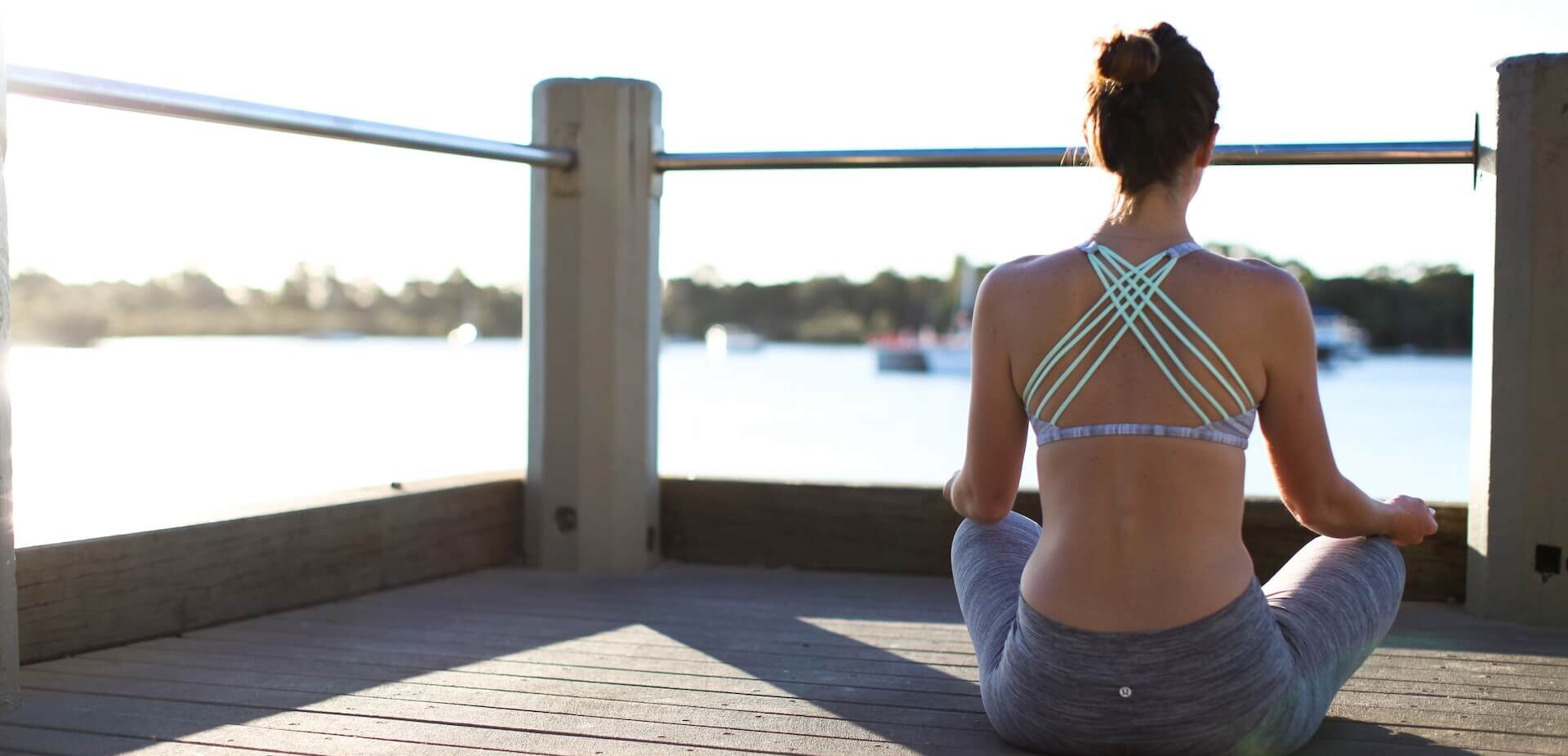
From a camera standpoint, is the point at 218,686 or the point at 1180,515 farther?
the point at 218,686

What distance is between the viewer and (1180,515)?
1452 mm

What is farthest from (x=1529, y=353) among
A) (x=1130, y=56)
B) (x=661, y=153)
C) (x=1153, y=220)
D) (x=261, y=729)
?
(x=261, y=729)

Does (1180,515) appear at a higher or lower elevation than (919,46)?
lower

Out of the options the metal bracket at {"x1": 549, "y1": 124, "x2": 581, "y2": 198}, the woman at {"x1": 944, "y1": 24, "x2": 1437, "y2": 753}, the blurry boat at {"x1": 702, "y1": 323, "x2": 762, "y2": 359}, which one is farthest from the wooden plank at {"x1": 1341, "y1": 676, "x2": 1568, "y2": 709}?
the blurry boat at {"x1": 702, "y1": 323, "x2": 762, "y2": 359}

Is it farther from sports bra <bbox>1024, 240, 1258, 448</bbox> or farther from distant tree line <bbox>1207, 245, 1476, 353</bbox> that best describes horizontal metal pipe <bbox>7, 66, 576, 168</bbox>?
distant tree line <bbox>1207, 245, 1476, 353</bbox>

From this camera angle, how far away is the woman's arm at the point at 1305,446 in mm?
1468

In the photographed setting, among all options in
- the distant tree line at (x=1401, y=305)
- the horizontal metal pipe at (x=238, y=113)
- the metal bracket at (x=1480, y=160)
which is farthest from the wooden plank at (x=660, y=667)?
the distant tree line at (x=1401, y=305)

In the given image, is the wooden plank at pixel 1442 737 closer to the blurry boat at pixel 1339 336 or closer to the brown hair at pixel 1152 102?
the brown hair at pixel 1152 102

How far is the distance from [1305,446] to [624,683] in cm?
107

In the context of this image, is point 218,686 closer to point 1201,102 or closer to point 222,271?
point 1201,102

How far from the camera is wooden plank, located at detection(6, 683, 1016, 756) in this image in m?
1.69

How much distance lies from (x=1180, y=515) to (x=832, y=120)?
27.0 m

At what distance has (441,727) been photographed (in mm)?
1788

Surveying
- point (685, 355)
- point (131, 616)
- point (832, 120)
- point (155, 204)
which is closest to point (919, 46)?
point (832, 120)
